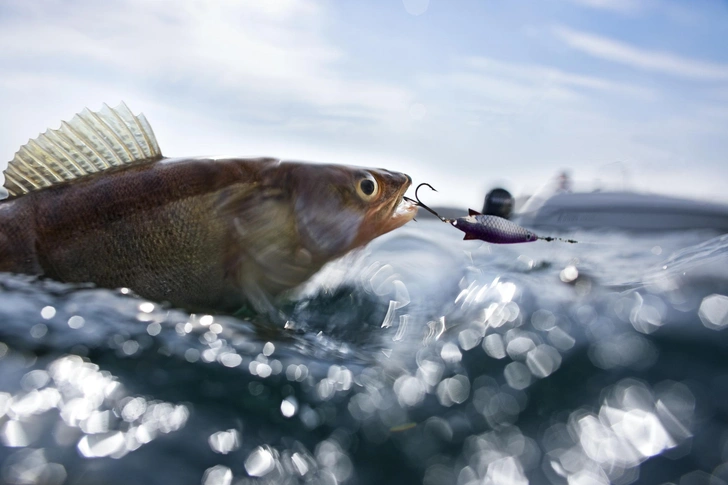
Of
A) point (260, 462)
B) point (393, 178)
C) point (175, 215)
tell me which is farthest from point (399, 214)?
point (260, 462)

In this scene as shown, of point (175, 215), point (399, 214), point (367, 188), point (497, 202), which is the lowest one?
point (497, 202)

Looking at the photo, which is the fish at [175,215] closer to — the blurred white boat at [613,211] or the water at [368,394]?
the water at [368,394]

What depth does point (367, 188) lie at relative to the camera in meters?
3.06

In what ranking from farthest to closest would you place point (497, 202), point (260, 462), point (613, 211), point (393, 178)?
1. point (613, 211)
2. point (497, 202)
3. point (393, 178)
4. point (260, 462)

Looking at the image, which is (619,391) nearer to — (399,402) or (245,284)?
(399,402)

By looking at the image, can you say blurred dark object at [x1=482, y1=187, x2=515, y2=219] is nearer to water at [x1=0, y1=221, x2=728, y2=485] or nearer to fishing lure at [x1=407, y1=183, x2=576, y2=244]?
fishing lure at [x1=407, y1=183, x2=576, y2=244]

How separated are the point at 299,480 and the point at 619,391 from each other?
1060 mm

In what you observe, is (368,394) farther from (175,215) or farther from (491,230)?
(491,230)

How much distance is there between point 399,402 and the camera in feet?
5.90

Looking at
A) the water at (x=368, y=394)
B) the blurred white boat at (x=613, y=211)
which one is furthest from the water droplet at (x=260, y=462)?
the blurred white boat at (x=613, y=211)

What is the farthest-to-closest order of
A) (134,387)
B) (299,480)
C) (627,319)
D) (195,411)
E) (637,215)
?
(637,215)
(627,319)
(134,387)
(195,411)
(299,480)

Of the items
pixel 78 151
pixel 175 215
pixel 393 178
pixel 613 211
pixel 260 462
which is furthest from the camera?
pixel 613 211

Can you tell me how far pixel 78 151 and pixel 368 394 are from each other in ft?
7.08

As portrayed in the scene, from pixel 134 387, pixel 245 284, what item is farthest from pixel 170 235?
pixel 134 387
